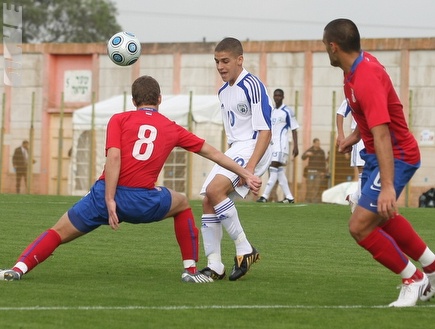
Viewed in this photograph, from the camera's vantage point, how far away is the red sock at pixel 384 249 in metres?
8.00

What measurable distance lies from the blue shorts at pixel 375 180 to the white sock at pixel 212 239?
7.14 ft

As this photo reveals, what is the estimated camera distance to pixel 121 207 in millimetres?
9023

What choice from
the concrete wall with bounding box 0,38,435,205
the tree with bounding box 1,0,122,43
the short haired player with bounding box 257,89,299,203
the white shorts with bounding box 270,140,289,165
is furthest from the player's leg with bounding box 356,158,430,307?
the tree with bounding box 1,0,122,43

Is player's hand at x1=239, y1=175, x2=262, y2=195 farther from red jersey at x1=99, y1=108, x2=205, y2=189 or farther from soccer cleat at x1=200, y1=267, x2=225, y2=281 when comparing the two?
soccer cleat at x1=200, y1=267, x2=225, y2=281

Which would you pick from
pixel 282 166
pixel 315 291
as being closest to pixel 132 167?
pixel 315 291

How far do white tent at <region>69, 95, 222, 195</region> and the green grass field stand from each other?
60.4ft

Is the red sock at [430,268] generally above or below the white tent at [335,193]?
above

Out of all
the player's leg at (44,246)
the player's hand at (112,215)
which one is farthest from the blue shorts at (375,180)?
the player's leg at (44,246)

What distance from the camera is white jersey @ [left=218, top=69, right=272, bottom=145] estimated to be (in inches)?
399

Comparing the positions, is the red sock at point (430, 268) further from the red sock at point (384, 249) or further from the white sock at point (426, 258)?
the red sock at point (384, 249)

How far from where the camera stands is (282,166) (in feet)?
83.9

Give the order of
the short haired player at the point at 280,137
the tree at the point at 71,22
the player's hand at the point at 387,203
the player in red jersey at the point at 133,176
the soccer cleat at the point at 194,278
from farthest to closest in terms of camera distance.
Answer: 1. the tree at the point at 71,22
2. the short haired player at the point at 280,137
3. the soccer cleat at the point at 194,278
4. the player in red jersey at the point at 133,176
5. the player's hand at the point at 387,203

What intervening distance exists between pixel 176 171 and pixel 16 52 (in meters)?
8.74

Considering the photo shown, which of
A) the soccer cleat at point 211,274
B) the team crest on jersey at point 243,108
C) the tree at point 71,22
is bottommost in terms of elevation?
the soccer cleat at point 211,274
